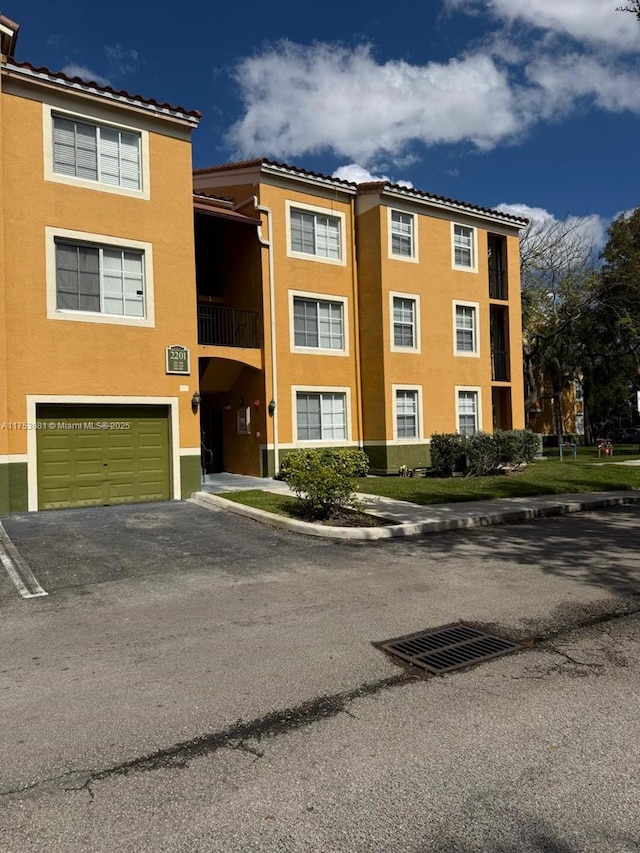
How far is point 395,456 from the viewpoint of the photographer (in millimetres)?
19438

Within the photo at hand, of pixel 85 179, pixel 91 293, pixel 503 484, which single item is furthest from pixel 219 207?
pixel 503 484

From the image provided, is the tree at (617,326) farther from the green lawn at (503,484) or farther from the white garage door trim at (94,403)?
the white garage door trim at (94,403)

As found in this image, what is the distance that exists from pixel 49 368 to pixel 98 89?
6.43 m

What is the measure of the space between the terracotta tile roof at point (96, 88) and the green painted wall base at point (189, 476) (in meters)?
8.40

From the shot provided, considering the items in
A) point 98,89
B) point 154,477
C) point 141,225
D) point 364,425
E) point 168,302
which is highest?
point 98,89

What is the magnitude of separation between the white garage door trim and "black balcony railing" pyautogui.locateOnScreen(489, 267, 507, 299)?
14.1m

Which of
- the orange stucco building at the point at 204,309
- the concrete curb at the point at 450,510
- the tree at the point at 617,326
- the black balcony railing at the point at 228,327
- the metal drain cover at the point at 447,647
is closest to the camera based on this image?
Result: the metal drain cover at the point at 447,647

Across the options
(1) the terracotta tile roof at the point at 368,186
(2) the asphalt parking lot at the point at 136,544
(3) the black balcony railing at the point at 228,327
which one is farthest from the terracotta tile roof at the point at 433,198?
(2) the asphalt parking lot at the point at 136,544

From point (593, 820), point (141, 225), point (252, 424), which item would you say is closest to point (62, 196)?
point (141, 225)

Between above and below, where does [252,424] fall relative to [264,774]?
above

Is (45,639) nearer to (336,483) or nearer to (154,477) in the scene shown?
(336,483)

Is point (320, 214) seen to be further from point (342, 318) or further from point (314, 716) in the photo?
point (314, 716)

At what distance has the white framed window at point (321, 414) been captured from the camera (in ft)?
60.6

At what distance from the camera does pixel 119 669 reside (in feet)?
15.3
